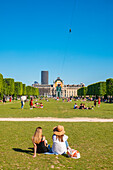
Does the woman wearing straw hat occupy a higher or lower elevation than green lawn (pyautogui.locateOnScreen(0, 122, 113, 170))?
higher

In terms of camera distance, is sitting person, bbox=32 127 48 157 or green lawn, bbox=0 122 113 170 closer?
green lawn, bbox=0 122 113 170

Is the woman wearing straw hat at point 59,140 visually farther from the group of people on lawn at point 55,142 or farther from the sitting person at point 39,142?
the sitting person at point 39,142

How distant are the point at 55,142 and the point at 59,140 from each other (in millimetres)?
160

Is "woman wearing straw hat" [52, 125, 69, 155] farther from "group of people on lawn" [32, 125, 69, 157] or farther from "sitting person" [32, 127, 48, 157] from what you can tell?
"sitting person" [32, 127, 48, 157]

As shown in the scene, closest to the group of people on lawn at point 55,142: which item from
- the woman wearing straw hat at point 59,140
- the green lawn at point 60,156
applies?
the woman wearing straw hat at point 59,140

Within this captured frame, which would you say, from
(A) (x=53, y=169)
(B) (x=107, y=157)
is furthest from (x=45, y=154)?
(B) (x=107, y=157)

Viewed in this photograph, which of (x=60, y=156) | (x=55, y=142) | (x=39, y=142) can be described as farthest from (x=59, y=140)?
(x=39, y=142)

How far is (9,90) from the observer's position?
6544 cm

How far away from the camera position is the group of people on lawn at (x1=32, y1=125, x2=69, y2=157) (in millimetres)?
6812

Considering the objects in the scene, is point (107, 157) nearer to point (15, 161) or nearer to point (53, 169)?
point (53, 169)

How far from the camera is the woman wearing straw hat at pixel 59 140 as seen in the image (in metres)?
6.80

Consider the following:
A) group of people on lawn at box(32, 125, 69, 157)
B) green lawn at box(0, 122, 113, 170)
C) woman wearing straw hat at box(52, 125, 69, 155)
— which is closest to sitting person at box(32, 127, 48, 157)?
group of people on lawn at box(32, 125, 69, 157)

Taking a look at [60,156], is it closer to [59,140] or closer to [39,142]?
[59,140]

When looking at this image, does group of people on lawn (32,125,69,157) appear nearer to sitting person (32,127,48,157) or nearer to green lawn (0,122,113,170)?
sitting person (32,127,48,157)
